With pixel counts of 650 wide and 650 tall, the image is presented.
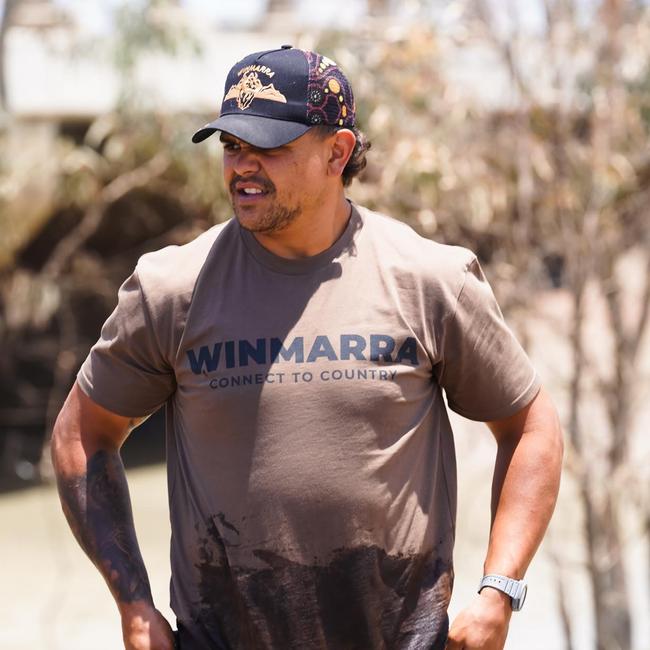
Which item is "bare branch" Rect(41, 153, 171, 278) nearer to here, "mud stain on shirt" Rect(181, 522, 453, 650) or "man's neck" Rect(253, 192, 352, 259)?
"man's neck" Rect(253, 192, 352, 259)

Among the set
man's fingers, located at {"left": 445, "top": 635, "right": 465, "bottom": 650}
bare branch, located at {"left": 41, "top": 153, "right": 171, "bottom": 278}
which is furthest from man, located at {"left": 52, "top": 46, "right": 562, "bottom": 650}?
bare branch, located at {"left": 41, "top": 153, "right": 171, "bottom": 278}

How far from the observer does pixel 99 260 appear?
12773 millimetres

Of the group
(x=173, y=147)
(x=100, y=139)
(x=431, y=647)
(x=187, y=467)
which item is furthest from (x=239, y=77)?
(x=100, y=139)

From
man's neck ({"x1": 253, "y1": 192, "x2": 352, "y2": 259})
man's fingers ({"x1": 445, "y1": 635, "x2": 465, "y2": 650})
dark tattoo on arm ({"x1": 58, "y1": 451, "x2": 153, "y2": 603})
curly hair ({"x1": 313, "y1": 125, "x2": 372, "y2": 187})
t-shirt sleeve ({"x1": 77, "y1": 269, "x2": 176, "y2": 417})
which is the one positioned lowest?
man's fingers ({"x1": 445, "y1": 635, "x2": 465, "y2": 650})

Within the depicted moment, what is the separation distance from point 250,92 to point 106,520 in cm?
87

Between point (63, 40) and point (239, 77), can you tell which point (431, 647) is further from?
point (63, 40)

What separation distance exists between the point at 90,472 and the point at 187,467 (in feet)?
0.68

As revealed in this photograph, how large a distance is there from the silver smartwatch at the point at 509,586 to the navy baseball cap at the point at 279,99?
0.91 meters

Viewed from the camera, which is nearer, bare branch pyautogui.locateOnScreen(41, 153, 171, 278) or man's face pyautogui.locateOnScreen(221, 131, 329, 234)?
man's face pyautogui.locateOnScreen(221, 131, 329, 234)

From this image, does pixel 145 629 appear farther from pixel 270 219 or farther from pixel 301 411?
pixel 270 219

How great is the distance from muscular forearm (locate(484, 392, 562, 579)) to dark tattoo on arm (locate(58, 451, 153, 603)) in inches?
26.9

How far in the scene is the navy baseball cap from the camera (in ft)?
7.80

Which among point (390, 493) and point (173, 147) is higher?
point (173, 147)

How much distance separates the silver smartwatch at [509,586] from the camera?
95.1 inches
